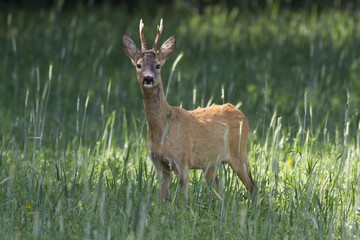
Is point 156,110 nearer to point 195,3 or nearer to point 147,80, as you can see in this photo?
point 147,80

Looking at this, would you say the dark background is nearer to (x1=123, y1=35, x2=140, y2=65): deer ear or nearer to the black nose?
(x1=123, y1=35, x2=140, y2=65): deer ear

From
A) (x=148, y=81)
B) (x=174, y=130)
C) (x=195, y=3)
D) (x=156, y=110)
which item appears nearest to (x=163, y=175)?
(x=174, y=130)

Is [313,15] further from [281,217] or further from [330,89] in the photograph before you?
[281,217]

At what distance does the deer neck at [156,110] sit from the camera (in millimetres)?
4855

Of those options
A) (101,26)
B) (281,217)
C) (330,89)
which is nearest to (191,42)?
(101,26)

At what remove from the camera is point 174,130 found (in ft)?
16.0

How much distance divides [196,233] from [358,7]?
10.8 m

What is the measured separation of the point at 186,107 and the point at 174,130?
2.42m

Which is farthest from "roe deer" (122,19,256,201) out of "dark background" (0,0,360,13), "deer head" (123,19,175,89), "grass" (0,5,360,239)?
"dark background" (0,0,360,13)

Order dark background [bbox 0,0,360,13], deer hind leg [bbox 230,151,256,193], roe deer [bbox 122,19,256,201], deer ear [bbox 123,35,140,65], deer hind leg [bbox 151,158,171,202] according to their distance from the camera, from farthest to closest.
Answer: dark background [bbox 0,0,360,13] < deer hind leg [bbox 230,151,256,193] < deer ear [bbox 123,35,140,65] < deer hind leg [bbox 151,158,171,202] < roe deer [bbox 122,19,256,201]

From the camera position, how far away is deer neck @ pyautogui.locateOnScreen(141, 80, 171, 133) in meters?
4.86

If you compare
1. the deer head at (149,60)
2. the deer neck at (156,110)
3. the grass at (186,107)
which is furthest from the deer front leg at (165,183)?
the deer head at (149,60)

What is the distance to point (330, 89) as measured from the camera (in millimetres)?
8984

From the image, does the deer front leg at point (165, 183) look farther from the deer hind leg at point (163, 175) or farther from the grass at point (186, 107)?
the grass at point (186, 107)
